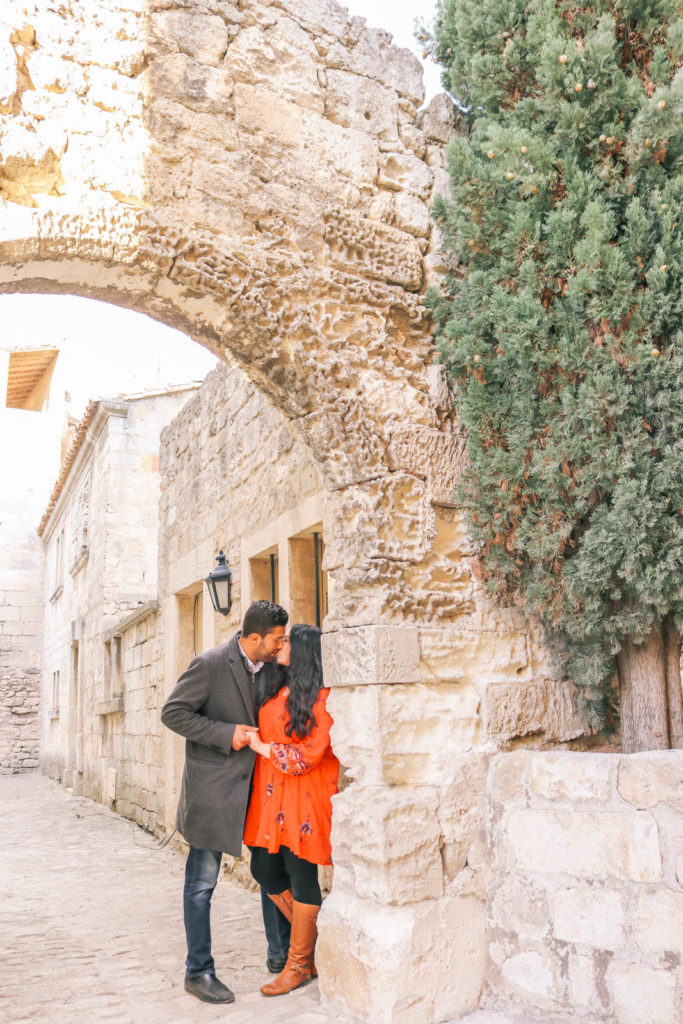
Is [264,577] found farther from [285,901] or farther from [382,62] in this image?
[382,62]

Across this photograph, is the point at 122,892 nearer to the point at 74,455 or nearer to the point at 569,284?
the point at 569,284

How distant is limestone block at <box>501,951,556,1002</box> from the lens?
2889mm

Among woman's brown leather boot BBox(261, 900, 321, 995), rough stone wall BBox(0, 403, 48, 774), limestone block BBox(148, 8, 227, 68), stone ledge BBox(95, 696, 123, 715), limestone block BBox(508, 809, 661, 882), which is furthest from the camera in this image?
rough stone wall BBox(0, 403, 48, 774)

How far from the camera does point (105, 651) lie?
11164 millimetres

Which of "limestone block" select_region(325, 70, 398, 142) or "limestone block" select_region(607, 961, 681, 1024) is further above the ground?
"limestone block" select_region(325, 70, 398, 142)

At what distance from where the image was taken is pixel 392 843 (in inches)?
117

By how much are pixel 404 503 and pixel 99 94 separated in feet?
6.11

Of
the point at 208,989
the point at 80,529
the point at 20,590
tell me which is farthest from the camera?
the point at 20,590

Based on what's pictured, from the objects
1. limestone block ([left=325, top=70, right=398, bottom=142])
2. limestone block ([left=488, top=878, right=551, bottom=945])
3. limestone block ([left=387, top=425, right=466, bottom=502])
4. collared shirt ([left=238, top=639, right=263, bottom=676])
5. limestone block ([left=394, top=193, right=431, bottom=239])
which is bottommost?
limestone block ([left=488, top=878, right=551, bottom=945])

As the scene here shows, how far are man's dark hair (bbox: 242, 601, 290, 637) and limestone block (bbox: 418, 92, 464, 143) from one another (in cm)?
217

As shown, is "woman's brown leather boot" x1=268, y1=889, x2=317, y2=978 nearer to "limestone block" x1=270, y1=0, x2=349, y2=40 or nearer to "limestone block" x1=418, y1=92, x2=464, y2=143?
"limestone block" x1=418, y1=92, x2=464, y2=143

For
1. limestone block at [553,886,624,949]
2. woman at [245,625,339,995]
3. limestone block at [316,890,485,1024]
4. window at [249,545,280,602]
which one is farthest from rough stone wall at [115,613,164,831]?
limestone block at [553,886,624,949]

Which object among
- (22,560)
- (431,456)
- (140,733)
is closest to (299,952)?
(431,456)

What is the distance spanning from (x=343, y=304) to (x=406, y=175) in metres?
0.71
